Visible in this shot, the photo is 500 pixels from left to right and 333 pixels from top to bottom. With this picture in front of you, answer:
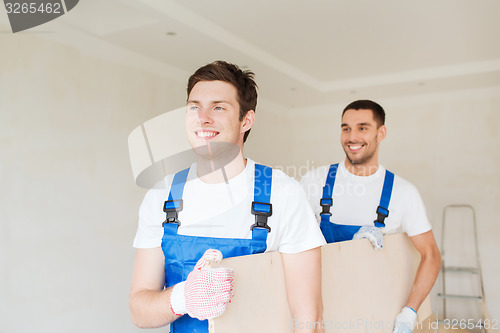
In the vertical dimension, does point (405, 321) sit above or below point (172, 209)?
below

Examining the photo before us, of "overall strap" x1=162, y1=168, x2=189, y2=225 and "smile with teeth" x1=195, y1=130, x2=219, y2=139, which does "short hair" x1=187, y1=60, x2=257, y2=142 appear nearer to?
"smile with teeth" x1=195, y1=130, x2=219, y2=139

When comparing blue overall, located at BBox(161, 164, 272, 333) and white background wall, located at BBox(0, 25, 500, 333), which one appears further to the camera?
white background wall, located at BBox(0, 25, 500, 333)

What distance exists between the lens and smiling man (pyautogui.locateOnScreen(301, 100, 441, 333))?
2.28 m

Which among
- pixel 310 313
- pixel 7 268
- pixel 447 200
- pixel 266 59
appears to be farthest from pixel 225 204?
pixel 447 200

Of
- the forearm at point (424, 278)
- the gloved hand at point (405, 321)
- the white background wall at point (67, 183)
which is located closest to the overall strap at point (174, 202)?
the gloved hand at point (405, 321)

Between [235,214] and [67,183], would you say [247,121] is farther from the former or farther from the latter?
[67,183]

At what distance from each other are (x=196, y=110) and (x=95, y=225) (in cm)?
226

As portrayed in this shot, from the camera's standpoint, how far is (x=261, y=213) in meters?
1.42

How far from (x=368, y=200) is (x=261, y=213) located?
1.23 m

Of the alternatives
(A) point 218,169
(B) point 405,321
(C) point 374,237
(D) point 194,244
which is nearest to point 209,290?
(D) point 194,244

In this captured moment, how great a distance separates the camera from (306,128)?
20.9 feet

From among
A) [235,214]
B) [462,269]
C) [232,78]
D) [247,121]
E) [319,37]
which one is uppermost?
[319,37]

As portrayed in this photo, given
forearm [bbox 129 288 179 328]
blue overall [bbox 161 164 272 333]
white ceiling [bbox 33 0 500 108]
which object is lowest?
forearm [bbox 129 288 179 328]

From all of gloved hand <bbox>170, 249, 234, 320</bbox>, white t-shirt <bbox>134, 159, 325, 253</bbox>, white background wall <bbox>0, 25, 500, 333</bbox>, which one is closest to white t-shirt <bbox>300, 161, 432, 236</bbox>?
white t-shirt <bbox>134, 159, 325, 253</bbox>
